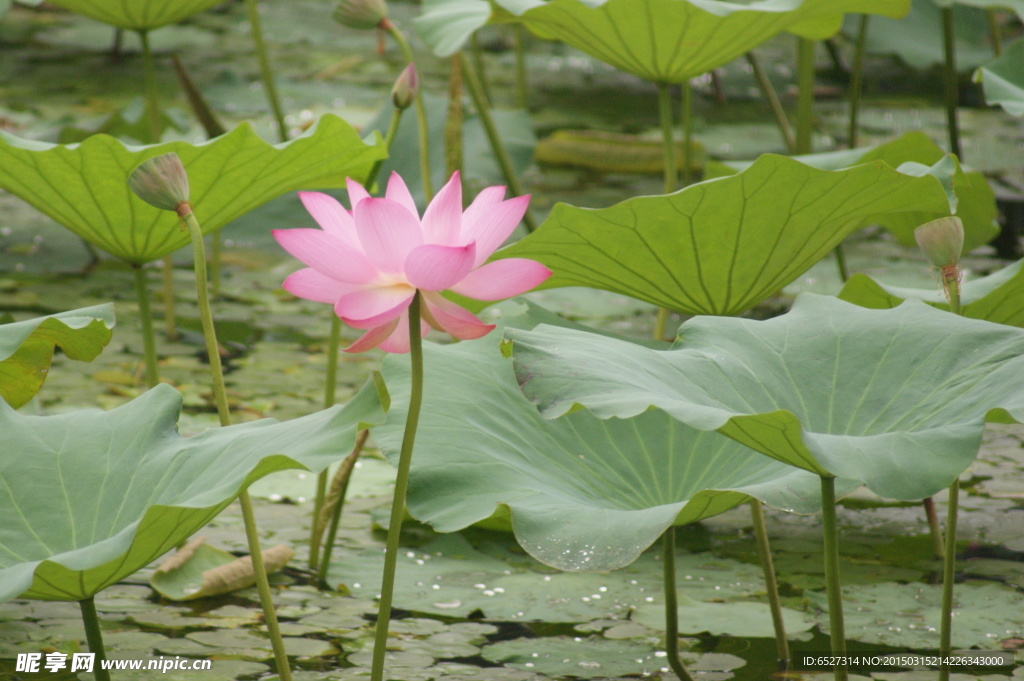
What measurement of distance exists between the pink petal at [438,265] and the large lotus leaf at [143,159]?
1.88 ft

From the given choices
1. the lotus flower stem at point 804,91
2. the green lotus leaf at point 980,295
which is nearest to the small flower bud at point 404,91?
the green lotus leaf at point 980,295

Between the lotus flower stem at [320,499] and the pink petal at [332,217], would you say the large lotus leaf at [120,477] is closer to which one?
the pink petal at [332,217]

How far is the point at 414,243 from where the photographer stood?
0.77 m

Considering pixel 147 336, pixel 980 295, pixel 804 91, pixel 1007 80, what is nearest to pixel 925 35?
pixel 804 91

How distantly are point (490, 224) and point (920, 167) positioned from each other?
633 millimetres

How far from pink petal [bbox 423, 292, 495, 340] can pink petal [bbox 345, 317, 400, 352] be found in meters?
0.04

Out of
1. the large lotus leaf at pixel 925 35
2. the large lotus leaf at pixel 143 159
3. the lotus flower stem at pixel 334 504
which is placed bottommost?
the lotus flower stem at pixel 334 504

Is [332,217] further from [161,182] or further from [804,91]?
[804,91]

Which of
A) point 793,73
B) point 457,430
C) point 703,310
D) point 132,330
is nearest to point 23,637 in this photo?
point 457,430

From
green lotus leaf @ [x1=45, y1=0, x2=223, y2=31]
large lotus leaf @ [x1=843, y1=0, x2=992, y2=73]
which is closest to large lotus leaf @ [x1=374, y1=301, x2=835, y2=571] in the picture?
green lotus leaf @ [x1=45, y1=0, x2=223, y2=31]

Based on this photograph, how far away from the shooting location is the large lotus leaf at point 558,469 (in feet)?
2.98

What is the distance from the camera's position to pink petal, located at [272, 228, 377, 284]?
0.76m

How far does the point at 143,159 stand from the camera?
4.17 feet

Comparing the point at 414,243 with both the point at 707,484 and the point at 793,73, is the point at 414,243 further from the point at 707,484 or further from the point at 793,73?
the point at 793,73
